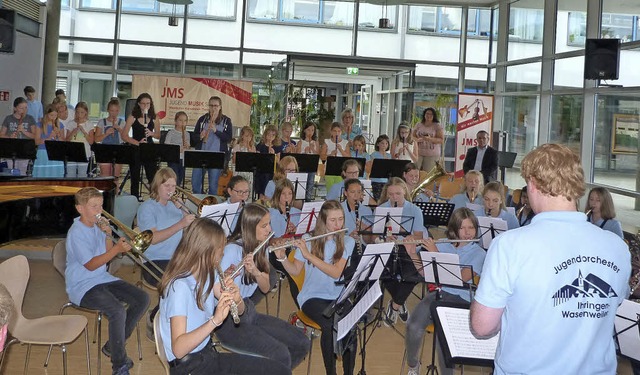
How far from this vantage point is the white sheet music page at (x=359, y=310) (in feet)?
14.6

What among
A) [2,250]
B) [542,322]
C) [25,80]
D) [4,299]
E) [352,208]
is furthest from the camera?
[25,80]

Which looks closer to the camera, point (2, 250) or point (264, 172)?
point (2, 250)

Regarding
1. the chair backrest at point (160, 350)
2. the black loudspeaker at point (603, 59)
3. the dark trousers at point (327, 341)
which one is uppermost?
the black loudspeaker at point (603, 59)

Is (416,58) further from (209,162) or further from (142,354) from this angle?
(142,354)

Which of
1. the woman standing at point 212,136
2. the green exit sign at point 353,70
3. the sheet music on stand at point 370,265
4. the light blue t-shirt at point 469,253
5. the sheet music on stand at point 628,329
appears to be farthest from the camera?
the green exit sign at point 353,70

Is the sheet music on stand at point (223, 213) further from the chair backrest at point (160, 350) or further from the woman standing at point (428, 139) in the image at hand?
the woman standing at point (428, 139)

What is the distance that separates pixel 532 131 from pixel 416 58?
3160 mm

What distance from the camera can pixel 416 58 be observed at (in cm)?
1698

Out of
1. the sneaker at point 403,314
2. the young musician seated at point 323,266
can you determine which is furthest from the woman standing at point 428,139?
the young musician seated at point 323,266

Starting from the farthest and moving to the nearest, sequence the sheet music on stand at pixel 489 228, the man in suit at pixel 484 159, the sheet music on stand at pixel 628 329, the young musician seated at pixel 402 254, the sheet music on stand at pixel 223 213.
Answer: the man in suit at pixel 484 159, the sheet music on stand at pixel 489 228, the sheet music on stand at pixel 223 213, the young musician seated at pixel 402 254, the sheet music on stand at pixel 628 329

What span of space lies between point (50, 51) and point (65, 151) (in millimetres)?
4986

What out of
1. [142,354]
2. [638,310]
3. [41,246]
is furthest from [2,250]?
[638,310]

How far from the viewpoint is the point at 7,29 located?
37.2 ft

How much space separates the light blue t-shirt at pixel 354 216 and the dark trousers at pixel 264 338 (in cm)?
233
